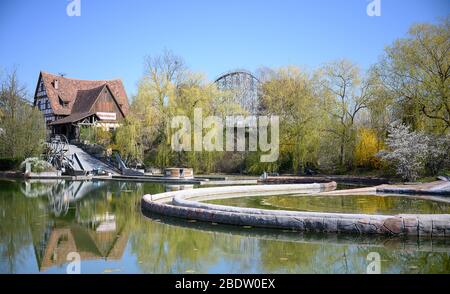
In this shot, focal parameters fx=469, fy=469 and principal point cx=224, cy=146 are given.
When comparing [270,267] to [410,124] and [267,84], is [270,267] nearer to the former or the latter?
[410,124]

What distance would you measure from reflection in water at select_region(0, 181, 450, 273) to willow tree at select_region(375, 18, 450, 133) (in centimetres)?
2005

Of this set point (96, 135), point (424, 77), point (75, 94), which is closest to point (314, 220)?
point (424, 77)

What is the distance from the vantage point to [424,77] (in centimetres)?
2842

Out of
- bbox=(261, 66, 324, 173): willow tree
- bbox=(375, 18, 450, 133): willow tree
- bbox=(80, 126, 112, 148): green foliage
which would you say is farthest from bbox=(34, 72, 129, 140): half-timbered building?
bbox=(375, 18, 450, 133): willow tree

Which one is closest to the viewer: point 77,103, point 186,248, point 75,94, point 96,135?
point 186,248

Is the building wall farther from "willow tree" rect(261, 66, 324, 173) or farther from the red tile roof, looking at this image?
"willow tree" rect(261, 66, 324, 173)

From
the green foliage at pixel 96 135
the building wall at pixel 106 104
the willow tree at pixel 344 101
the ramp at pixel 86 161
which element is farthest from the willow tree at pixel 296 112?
the building wall at pixel 106 104

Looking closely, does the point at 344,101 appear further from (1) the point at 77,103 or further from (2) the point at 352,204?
Result: (1) the point at 77,103

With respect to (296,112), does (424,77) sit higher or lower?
higher

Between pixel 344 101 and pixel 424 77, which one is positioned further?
pixel 344 101

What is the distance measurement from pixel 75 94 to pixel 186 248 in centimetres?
5149

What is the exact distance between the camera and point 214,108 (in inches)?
1447

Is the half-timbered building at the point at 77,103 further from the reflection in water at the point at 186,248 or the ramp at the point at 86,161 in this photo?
the reflection in water at the point at 186,248
